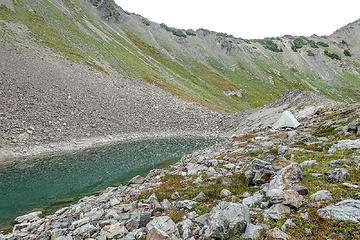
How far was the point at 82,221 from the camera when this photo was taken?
11.5m

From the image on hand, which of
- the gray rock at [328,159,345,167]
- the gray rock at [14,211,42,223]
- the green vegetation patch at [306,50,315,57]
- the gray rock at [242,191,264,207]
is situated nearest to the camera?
the gray rock at [242,191,264,207]

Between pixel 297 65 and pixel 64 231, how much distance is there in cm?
20714

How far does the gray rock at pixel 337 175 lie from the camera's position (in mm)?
9641

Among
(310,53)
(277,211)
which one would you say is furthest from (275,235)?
(310,53)

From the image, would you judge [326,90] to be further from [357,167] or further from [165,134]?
[357,167]

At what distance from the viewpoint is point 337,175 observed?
9.88 metres

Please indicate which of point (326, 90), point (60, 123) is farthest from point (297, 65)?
point (60, 123)

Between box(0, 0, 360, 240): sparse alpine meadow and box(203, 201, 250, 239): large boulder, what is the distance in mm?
47

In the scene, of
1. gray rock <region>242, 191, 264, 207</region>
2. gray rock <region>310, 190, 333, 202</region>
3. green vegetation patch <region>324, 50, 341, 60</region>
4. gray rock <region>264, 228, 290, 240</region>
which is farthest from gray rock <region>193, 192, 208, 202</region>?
green vegetation patch <region>324, 50, 341, 60</region>

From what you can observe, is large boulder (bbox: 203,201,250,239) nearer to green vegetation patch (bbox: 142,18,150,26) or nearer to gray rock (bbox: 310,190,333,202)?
gray rock (bbox: 310,190,333,202)

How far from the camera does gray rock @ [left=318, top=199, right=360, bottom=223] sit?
6.85m

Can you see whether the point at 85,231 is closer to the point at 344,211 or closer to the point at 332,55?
the point at 344,211

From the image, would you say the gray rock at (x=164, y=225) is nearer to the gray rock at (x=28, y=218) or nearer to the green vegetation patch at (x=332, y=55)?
the gray rock at (x=28, y=218)

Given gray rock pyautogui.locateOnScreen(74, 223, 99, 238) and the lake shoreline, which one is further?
the lake shoreline
